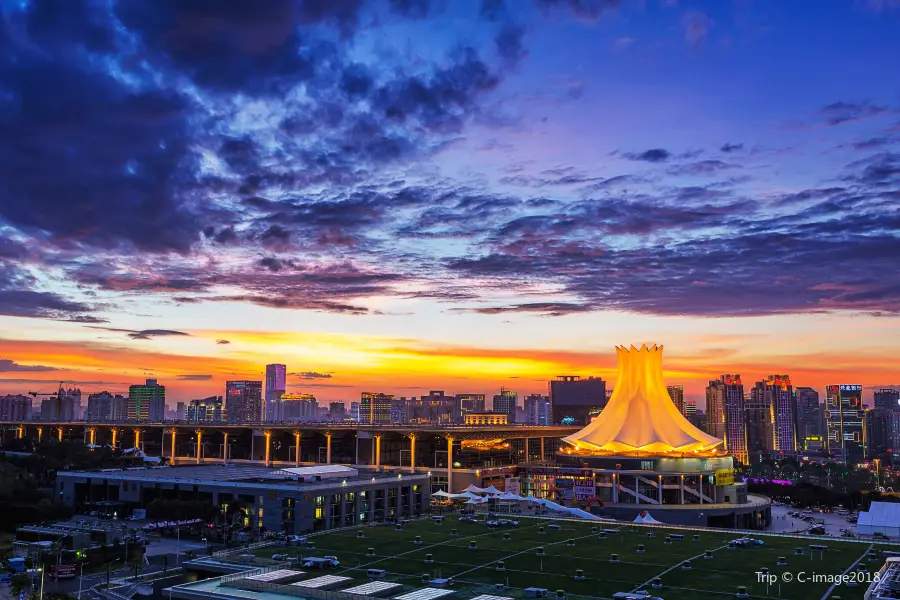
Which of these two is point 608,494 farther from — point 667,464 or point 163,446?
point 163,446

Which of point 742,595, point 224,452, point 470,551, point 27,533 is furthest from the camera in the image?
point 224,452

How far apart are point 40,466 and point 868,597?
280 feet

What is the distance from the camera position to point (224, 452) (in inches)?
4542

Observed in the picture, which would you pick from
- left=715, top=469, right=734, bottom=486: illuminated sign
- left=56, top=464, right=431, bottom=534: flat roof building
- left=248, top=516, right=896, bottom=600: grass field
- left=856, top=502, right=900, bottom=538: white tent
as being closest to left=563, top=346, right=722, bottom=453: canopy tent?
left=715, top=469, right=734, bottom=486: illuminated sign

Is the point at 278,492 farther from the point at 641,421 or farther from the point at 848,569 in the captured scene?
the point at 848,569

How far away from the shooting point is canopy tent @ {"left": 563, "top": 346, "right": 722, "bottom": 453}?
261 feet

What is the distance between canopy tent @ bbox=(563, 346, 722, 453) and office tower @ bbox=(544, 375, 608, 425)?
104 metres

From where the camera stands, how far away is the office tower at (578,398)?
192500mm

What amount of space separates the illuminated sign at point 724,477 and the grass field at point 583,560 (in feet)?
92.7

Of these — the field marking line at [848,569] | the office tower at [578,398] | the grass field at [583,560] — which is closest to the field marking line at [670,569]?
the grass field at [583,560]

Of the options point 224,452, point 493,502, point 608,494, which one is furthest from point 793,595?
point 224,452

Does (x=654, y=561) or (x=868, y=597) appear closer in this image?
(x=868, y=597)

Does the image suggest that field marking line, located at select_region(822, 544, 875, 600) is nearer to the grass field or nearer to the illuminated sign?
the grass field

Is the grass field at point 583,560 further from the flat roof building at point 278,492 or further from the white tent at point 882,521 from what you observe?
the flat roof building at point 278,492
